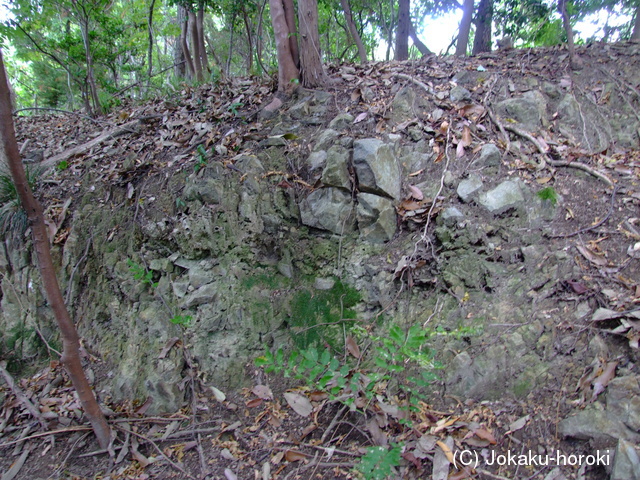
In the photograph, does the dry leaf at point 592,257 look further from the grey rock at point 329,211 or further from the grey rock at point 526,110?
the grey rock at point 329,211

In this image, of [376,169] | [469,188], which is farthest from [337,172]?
[469,188]

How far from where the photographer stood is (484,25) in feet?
25.9

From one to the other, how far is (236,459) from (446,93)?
14.2ft

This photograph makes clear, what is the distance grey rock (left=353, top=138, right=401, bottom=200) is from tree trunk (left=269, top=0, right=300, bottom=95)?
167 centimetres

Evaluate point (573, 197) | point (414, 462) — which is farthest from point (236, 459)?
point (573, 197)

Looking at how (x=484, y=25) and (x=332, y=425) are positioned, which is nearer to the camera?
(x=332, y=425)

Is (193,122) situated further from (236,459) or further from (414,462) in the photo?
(414,462)

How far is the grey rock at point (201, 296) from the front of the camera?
3865mm

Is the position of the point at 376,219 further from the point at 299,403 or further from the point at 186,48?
the point at 186,48

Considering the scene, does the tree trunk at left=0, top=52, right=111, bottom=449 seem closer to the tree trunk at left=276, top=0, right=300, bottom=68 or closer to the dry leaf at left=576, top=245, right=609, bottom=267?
the tree trunk at left=276, top=0, right=300, bottom=68

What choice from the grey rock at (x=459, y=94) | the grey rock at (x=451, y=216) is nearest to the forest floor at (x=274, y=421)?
the grey rock at (x=459, y=94)

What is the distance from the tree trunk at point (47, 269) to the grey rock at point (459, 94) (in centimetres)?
417

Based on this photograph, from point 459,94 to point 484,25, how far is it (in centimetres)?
432

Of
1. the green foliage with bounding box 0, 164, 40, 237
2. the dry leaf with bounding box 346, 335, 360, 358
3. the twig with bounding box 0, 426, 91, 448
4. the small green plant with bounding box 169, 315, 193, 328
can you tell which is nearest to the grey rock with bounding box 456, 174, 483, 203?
the dry leaf with bounding box 346, 335, 360, 358
